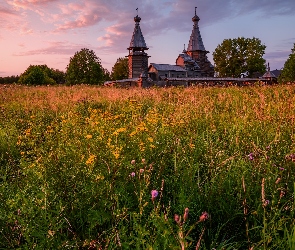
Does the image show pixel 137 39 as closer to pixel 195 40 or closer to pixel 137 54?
pixel 137 54

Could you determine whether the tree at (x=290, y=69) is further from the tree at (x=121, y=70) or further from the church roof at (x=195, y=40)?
the tree at (x=121, y=70)

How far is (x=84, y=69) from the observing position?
57.3 m

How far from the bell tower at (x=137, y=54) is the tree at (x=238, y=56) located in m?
22.0

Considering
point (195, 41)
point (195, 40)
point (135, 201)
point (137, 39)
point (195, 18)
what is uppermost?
point (195, 18)

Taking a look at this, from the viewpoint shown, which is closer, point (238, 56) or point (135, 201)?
point (135, 201)

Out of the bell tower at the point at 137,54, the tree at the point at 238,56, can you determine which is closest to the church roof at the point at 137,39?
the bell tower at the point at 137,54

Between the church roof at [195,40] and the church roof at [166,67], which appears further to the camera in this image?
the church roof at [195,40]

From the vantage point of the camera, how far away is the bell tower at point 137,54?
48.0m

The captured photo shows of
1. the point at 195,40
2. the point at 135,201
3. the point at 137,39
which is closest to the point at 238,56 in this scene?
the point at 195,40

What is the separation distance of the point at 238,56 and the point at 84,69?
1350 inches

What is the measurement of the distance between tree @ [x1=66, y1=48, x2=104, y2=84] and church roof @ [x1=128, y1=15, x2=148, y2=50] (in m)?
12.2

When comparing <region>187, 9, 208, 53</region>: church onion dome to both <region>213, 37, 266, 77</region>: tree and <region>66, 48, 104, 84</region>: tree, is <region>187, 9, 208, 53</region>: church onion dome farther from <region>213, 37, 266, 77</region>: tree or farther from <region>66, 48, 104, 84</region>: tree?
<region>66, 48, 104, 84</region>: tree

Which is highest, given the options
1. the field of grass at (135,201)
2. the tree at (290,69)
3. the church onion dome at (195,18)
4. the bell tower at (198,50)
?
the church onion dome at (195,18)

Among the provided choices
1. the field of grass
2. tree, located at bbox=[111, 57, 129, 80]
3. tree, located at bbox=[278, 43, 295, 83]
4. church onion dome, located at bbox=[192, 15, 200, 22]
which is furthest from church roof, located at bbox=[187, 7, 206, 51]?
the field of grass
